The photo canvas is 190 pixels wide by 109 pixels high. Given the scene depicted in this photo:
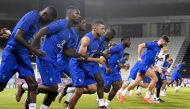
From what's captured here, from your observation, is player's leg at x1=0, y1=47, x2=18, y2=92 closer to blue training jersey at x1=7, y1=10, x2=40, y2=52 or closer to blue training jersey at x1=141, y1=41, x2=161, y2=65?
blue training jersey at x1=7, y1=10, x2=40, y2=52

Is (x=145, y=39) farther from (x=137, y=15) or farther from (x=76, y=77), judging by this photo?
(x=76, y=77)

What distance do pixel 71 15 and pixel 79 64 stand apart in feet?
5.81

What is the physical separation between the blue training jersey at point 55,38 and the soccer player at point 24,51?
0.38 m

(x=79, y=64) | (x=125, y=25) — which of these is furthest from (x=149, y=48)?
(x=125, y=25)

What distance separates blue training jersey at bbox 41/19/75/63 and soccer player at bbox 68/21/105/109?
117cm

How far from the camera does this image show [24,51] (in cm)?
761

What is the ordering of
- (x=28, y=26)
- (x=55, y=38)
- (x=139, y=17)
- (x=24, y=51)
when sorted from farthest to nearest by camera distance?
1. (x=139, y=17)
2. (x=55, y=38)
3. (x=24, y=51)
4. (x=28, y=26)

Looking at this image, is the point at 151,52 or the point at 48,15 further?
the point at 151,52

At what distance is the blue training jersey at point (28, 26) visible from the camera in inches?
289

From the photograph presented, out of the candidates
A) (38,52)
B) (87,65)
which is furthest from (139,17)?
(38,52)

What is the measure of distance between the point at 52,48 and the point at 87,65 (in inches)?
74.6

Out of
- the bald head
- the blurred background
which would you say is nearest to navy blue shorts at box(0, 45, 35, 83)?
the bald head

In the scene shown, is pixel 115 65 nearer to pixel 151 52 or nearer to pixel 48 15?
pixel 151 52

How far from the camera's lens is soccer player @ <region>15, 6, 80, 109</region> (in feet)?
25.7
